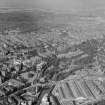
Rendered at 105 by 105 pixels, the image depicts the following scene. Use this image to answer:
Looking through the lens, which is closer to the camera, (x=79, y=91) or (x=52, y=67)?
(x=79, y=91)

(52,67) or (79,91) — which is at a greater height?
(52,67)

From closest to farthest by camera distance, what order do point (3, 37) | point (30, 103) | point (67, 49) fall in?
1. point (30, 103)
2. point (67, 49)
3. point (3, 37)

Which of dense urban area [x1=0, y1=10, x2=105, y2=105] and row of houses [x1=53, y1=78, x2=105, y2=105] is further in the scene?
dense urban area [x1=0, y1=10, x2=105, y2=105]

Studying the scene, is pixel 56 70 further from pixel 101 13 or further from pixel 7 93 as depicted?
pixel 101 13

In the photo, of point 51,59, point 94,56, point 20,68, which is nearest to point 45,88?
point 20,68

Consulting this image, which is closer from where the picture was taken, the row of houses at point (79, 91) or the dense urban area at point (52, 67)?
the row of houses at point (79, 91)
